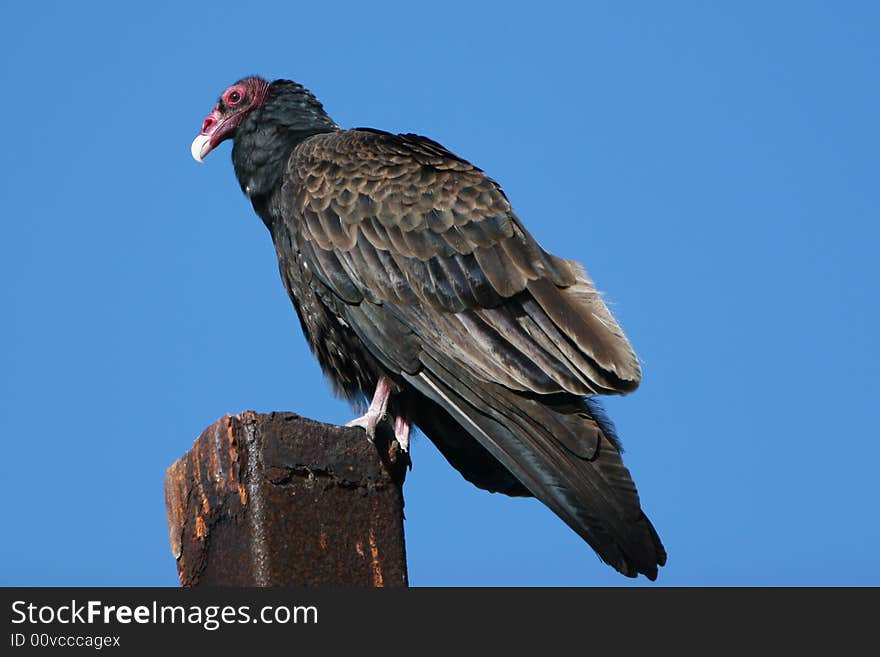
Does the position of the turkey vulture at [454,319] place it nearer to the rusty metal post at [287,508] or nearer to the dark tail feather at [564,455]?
the dark tail feather at [564,455]

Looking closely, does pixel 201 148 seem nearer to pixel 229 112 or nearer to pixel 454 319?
pixel 229 112

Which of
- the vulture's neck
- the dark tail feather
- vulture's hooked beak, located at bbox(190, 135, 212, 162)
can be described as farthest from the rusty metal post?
vulture's hooked beak, located at bbox(190, 135, 212, 162)

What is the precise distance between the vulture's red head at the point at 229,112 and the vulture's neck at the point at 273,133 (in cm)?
8

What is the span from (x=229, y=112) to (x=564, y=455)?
3240 mm

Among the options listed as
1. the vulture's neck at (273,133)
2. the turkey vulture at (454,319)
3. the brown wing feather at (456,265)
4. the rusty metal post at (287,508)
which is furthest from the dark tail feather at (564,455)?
the vulture's neck at (273,133)

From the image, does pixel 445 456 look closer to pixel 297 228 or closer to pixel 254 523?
pixel 297 228

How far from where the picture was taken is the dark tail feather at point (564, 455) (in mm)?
4648

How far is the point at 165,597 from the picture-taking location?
3.96 metres

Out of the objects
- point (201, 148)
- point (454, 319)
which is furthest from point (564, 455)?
point (201, 148)

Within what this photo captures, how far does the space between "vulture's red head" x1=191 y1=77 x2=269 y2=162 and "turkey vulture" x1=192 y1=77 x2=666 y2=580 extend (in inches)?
18.1

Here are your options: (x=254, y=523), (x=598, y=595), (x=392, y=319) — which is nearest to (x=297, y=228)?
(x=392, y=319)

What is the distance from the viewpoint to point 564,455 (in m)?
4.89

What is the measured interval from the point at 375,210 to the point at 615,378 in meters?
1.44

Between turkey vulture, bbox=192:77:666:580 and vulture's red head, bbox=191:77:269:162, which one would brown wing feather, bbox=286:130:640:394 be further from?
vulture's red head, bbox=191:77:269:162
